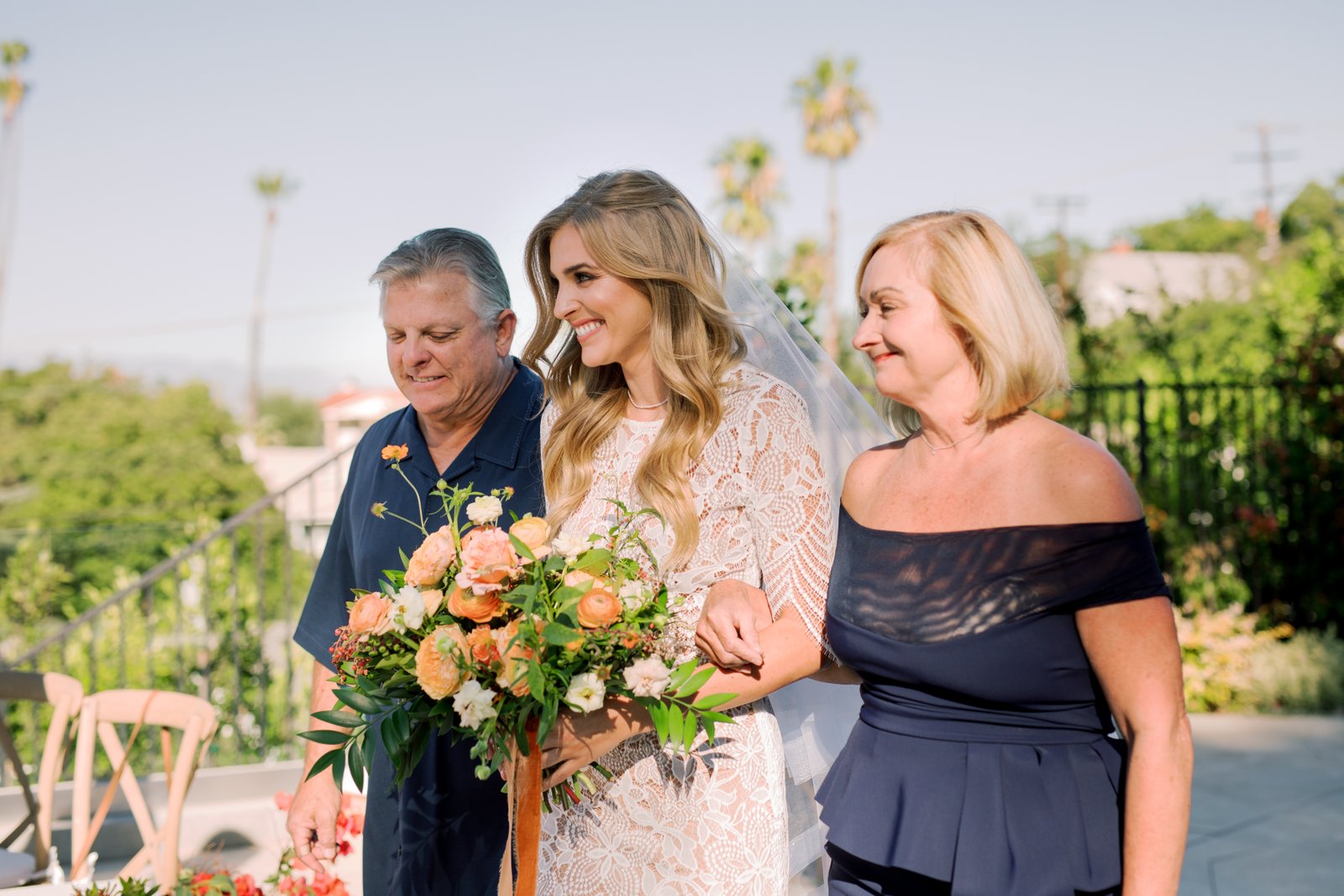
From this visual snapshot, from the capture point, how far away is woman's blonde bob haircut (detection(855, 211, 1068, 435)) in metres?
1.58

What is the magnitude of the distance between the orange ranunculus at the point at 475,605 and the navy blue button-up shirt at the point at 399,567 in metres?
0.62

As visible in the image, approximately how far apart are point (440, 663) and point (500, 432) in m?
0.90

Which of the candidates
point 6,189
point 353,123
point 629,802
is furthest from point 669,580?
point 353,123

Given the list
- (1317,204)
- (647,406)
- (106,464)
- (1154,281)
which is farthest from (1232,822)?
(1317,204)

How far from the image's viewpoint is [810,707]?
7.22ft

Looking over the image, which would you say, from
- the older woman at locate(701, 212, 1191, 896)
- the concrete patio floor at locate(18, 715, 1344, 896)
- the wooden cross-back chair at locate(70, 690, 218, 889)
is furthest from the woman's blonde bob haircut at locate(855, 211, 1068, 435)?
the concrete patio floor at locate(18, 715, 1344, 896)

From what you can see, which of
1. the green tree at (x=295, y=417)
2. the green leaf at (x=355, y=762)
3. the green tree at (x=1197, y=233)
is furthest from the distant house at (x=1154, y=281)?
the green tree at (x=295, y=417)

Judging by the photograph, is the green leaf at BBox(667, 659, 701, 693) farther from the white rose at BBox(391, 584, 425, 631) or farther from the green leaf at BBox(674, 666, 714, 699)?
the white rose at BBox(391, 584, 425, 631)

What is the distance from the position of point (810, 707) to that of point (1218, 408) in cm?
759

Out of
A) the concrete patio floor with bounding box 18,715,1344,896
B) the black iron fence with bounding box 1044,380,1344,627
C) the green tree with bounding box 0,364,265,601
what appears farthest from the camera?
the green tree with bounding box 0,364,265,601

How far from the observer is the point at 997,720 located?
1.55m

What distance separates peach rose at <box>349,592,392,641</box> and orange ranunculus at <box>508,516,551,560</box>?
9.6 inches

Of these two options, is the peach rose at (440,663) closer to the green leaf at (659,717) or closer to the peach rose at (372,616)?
the peach rose at (372,616)

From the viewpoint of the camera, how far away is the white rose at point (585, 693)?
5.39ft
